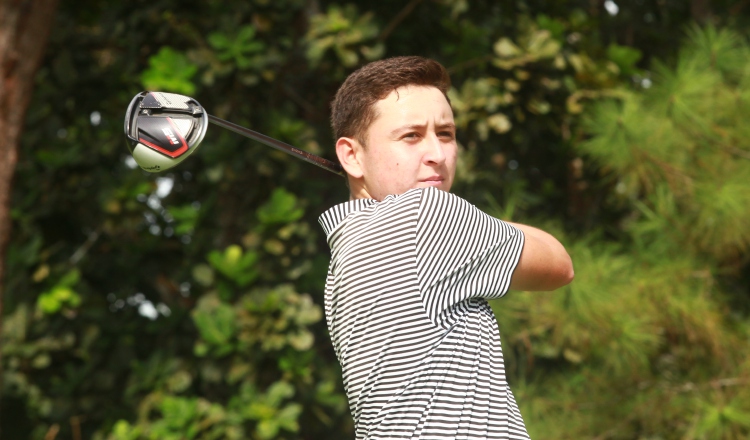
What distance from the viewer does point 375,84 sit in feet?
4.86

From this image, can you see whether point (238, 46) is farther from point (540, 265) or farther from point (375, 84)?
point (540, 265)

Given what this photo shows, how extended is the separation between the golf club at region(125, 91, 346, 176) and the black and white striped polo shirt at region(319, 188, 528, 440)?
0.30 metres

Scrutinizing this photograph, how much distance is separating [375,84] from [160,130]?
0.33m

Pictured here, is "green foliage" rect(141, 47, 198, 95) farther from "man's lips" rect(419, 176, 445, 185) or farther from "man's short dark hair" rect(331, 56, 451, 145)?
"man's lips" rect(419, 176, 445, 185)

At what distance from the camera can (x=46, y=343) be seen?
13.3ft

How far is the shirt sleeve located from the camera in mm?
1295

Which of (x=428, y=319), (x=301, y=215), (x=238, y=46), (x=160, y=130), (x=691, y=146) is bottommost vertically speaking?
(x=301, y=215)

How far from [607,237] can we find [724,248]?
0.85 meters

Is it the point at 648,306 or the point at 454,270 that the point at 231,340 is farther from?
the point at 454,270

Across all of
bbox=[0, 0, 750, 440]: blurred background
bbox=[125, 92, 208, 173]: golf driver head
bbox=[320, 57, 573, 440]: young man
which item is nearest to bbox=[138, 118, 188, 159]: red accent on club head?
bbox=[125, 92, 208, 173]: golf driver head

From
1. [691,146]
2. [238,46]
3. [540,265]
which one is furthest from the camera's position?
[691,146]

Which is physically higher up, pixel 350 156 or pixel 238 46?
pixel 350 156

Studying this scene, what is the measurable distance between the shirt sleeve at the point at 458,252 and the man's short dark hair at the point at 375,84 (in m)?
0.22

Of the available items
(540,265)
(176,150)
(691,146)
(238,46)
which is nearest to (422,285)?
(540,265)
